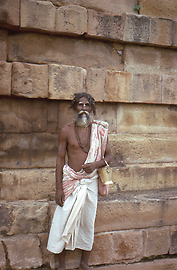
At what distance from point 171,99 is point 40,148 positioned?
2423 mm

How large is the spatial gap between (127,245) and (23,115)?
2.50 meters

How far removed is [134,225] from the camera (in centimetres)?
371

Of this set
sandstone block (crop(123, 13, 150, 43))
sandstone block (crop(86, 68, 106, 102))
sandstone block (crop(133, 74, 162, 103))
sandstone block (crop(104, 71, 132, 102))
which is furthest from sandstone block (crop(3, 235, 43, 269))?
sandstone block (crop(123, 13, 150, 43))

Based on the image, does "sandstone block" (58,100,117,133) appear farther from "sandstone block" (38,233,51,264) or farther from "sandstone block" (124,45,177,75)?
"sandstone block" (38,233,51,264)

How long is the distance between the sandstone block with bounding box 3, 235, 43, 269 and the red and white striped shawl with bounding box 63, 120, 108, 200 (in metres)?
1.05

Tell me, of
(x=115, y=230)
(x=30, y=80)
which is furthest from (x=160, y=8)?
(x=115, y=230)

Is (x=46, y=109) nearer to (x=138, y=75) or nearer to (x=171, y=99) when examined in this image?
(x=138, y=75)

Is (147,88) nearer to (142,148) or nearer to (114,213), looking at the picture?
(142,148)

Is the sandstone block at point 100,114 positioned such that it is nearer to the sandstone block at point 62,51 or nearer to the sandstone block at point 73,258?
the sandstone block at point 62,51

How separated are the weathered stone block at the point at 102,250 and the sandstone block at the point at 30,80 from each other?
2238 millimetres

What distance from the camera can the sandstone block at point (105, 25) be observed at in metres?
3.87

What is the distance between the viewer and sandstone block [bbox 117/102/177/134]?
421 cm

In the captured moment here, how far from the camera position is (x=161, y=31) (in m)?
4.20

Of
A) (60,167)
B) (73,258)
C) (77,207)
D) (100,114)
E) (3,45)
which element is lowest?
(73,258)
